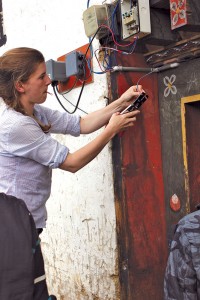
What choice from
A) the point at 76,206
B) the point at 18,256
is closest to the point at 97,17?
the point at 76,206

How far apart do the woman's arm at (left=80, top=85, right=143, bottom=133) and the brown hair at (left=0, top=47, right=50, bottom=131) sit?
532mm

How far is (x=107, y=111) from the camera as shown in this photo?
104 inches

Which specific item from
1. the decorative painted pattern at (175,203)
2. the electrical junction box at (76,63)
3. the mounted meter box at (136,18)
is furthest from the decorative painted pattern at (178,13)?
the decorative painted pattern at (175,203)

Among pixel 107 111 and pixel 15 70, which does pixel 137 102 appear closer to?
pixel 107 111

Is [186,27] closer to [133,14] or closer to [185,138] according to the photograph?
[133,14]

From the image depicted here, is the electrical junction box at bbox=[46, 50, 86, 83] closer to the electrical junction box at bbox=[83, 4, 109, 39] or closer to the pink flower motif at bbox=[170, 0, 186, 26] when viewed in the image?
the electrical junction box at bbox=[83, 4, 109, 39]

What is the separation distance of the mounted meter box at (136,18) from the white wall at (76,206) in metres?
0.43

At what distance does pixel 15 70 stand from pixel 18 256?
1005mm

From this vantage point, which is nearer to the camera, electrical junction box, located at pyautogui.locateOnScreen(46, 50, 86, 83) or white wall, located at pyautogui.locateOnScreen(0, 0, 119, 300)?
white wall, located at pyautogui.locateOnScreen(0, 0, 119, 300)

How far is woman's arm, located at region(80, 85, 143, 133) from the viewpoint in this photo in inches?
100

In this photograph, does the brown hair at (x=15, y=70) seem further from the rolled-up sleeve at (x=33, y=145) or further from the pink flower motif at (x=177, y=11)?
the pink flower motif at (x=177, y=11)

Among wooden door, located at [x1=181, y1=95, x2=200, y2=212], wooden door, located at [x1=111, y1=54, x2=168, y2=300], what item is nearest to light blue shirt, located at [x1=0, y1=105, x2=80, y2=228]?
wooden door, located at [x1=111, y1=54, x2=168, y2=300]

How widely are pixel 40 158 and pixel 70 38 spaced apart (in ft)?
4.60

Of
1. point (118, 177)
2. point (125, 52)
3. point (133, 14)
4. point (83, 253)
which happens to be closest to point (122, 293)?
point (83, 253)
